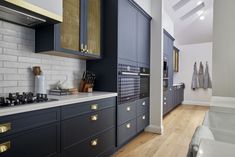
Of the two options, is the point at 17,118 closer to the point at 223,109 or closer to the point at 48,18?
the point at 48,18

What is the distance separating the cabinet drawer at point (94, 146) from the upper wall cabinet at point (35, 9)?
124cm

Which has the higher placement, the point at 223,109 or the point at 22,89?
the point at 22,89

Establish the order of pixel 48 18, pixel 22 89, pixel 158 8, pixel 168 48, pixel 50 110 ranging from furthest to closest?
pixel 168 48 < pixel 158 8 < pixel 22 89 < pixel 48 18 < pixel 50 110

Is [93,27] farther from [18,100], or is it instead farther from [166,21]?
[166,21]

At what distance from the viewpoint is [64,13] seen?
5.82 feet

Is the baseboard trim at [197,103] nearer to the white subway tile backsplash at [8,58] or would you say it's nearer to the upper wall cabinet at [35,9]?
the upper wall cabinet at [35,9]

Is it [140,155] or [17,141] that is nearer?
[17,141]

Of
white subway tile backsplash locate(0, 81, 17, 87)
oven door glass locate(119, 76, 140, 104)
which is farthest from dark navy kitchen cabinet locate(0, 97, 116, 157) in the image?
white subway tile backsplash locate(0, 81, 17, 87)

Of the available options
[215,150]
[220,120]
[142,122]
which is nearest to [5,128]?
[215,150]

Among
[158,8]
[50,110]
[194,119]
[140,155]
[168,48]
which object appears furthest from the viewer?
[168,48]

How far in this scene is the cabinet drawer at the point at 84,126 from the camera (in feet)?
4.97

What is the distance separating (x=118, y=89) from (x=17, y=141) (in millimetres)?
1449

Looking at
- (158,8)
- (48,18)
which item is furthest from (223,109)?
(158,8)

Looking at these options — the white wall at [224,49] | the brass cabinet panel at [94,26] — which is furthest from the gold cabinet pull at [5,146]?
the white wall at [224,49]
